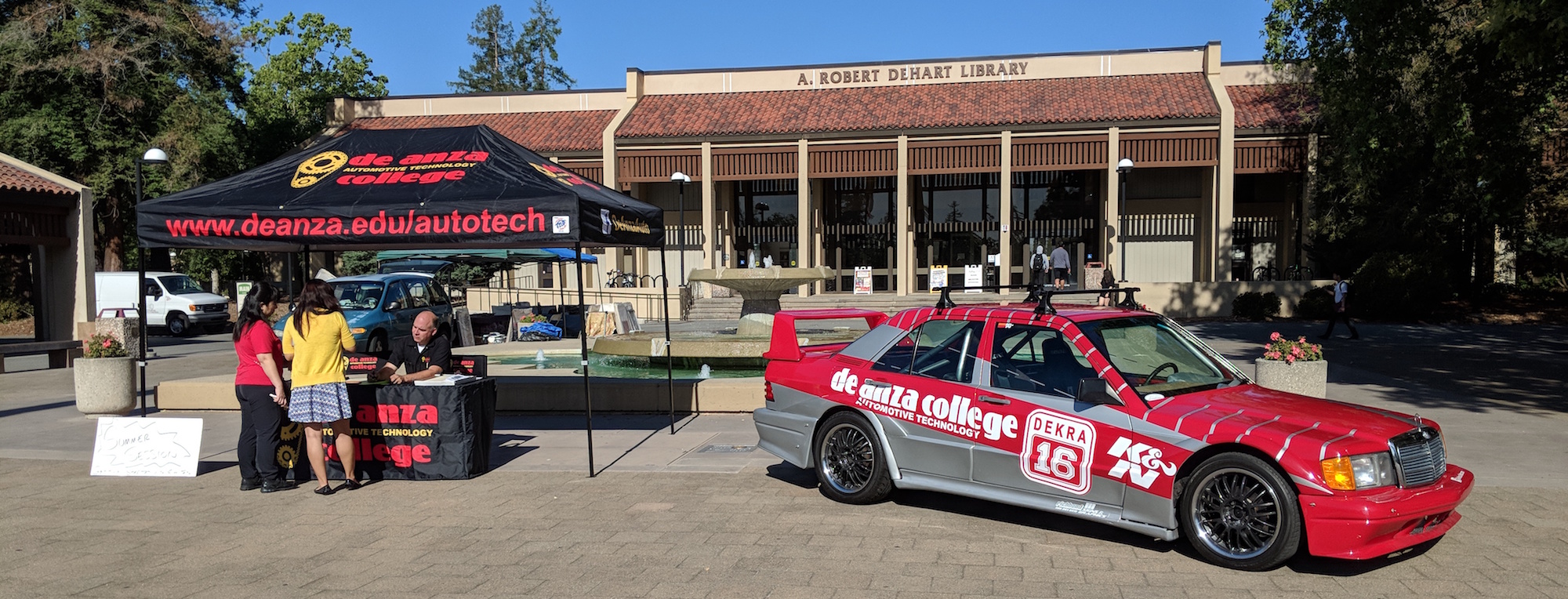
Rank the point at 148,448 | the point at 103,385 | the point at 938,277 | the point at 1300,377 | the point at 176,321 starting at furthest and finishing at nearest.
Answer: the point at 938,277 → the point at 176,321 → the point at 103,385 → the point at 1300,377 → the point at 148,448

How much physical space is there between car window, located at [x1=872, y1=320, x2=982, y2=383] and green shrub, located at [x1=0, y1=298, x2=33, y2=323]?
114ft

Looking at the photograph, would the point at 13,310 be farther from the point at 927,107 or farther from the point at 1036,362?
the point at 1036,362

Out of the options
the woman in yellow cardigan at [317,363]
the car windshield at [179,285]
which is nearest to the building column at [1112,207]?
the woman in yellow cardigan at [317,363]

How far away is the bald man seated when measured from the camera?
7.89m

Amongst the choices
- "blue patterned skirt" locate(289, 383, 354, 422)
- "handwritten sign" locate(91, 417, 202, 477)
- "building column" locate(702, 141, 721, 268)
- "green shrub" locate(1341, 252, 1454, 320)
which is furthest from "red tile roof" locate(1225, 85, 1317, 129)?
→ "handwritten sign" locate(91, 417, 202, 477)

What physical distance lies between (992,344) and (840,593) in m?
2.13

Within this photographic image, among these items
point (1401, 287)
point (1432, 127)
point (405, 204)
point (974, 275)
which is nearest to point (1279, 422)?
point (405, 204)

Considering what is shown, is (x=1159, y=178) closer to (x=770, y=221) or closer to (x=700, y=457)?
(x=770, y=221)

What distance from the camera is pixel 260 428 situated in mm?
7586

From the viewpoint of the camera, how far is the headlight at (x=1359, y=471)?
16.3 ft

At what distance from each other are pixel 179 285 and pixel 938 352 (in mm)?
29568

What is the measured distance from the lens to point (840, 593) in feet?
16.6

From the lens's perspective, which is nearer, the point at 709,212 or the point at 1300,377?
the point at 1300,377

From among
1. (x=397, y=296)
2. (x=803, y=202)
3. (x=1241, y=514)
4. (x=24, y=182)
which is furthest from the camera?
(x=803, y=202)
